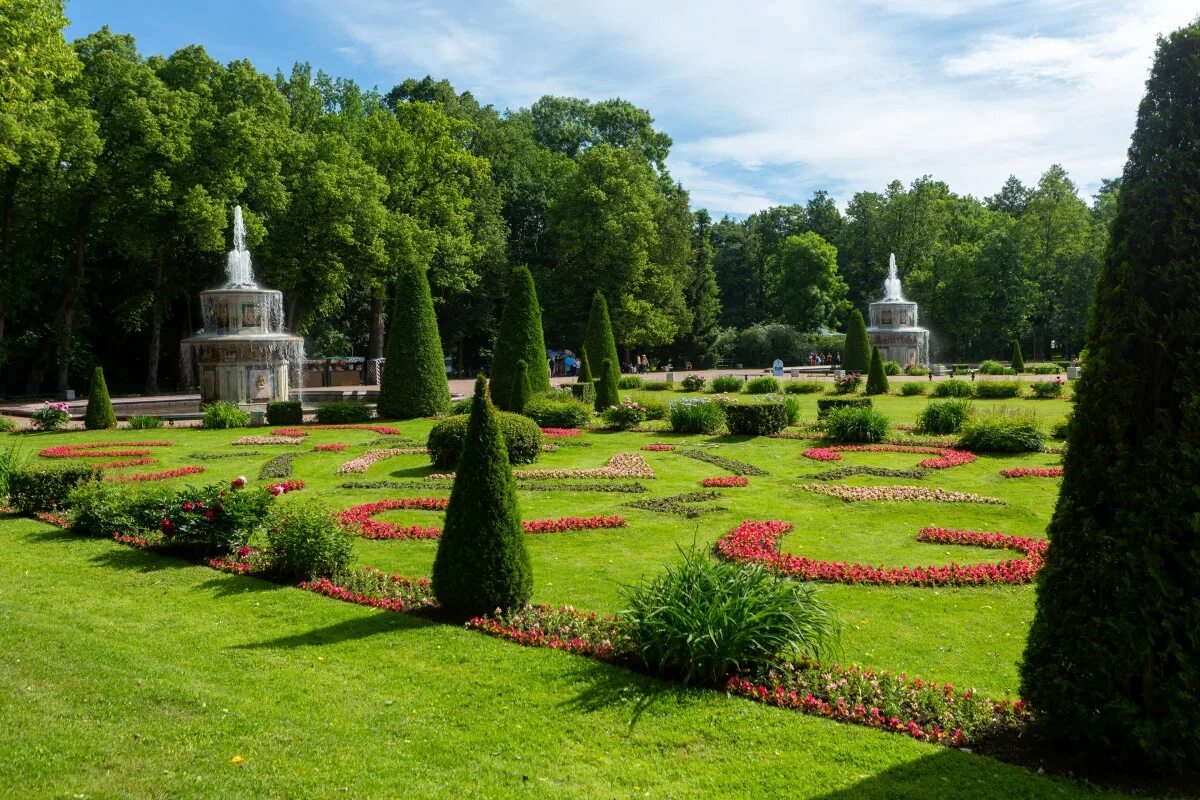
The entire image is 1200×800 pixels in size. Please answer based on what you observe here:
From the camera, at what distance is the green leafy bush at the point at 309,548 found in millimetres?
9055

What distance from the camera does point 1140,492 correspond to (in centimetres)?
452

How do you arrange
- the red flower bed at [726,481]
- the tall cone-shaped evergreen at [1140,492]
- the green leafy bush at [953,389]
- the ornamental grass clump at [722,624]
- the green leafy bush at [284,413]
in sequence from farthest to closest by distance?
the green leafy bush at [953,389] < the green leafy bush at [284,413] < the red flower bed at [726,481] < the ornamental grass clump at [722,624] < the tall cone-shaped evergreen at [1140,492]

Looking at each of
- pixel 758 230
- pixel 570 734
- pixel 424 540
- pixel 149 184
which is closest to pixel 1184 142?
pixel 570 734

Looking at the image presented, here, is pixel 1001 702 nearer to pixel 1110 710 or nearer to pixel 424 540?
pixel 1110 710

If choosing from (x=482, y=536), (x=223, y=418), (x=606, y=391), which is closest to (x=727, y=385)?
(x=606, y=391)

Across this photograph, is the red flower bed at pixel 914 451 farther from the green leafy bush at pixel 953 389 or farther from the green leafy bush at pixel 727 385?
the green leafy bush at pixel 727 385

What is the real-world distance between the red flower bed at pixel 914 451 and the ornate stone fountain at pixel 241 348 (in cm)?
1806

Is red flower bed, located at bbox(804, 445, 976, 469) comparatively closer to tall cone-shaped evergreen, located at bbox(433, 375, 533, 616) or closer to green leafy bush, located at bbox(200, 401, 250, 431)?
tall cone-shaped evergreen, located at bbox(433, 375, 533, 616)

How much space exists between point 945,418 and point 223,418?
61.0 feet

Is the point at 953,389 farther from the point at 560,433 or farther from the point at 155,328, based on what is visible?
the point at 155,328

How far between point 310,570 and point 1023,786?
22.5 feet

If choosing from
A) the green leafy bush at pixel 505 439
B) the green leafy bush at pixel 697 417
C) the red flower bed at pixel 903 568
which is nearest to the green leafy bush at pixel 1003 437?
the green leafy bush at pixel 697 417

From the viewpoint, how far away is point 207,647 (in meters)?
7.00

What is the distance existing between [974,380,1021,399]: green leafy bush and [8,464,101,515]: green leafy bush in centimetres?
2610
